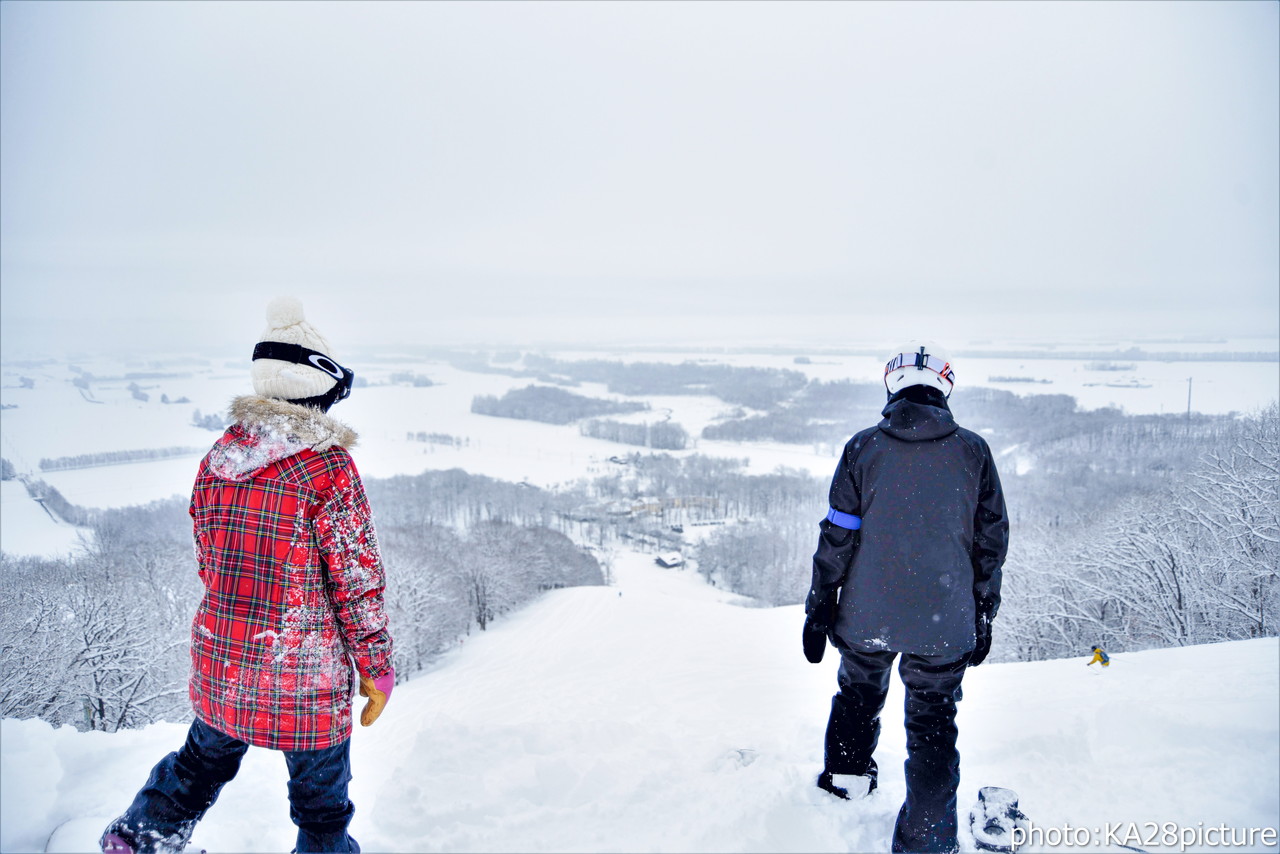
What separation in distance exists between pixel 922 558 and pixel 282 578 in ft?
7.83

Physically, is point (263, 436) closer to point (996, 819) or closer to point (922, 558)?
point (922, 558)

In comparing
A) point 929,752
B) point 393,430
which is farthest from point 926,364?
point 393,430

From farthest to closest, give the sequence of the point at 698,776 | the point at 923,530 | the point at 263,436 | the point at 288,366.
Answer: the point at 698,776, the point at 923,530, the point at 288,366, the point at 263,436

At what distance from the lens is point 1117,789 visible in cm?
276

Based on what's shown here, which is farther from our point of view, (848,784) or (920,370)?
(848,784)

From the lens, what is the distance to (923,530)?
7.70ft

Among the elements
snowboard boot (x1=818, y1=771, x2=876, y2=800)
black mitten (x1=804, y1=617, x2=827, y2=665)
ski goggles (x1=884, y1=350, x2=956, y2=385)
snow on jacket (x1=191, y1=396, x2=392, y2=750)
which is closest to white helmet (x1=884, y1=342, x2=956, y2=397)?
ski goggles (x1=884, y1=350, x2=956, y2=385)

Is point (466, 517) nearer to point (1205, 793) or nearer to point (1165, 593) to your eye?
point (1165, 593)

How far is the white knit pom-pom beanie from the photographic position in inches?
73.8

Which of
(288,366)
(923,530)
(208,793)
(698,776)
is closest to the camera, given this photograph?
(288,366)

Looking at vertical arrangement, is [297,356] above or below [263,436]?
above

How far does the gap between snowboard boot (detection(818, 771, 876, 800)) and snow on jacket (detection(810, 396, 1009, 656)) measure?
2.43 ft

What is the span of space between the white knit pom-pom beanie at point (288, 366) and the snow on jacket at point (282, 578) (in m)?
0.08

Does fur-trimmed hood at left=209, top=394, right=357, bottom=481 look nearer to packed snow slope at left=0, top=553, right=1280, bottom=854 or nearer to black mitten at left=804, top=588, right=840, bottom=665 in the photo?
packed snow slope at left=0, top=553, right=1280, bottom=854
